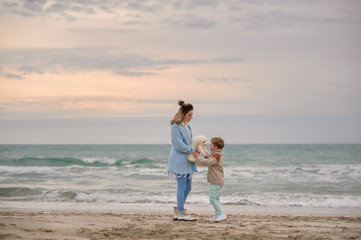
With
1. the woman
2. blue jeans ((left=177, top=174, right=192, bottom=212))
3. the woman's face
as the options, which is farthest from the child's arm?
the woman's face

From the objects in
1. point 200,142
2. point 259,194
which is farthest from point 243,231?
point 259,194

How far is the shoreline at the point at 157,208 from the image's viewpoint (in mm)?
9078

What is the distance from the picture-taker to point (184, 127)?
20.7ft

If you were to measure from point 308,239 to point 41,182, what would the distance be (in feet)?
40.1

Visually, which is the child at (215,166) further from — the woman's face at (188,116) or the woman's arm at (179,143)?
the woman's face at (188,116)

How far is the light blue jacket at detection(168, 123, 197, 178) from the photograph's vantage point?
618 centimetres

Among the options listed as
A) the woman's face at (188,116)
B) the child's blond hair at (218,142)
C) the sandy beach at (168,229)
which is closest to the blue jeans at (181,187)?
the sandy beach at (168,229)

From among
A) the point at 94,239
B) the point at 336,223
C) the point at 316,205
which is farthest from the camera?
the point at 316,205

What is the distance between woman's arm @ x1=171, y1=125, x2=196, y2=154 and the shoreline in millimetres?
2984

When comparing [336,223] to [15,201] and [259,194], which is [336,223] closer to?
[259,194]

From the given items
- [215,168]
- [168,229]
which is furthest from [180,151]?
[168,229]

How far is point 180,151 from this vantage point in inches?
245

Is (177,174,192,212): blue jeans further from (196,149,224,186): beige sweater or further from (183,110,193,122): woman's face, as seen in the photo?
(183,110,193,122): woman's face

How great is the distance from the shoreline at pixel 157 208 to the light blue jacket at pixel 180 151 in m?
2.77
